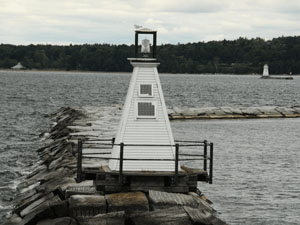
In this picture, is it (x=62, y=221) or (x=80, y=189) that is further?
(x=80, y=189)

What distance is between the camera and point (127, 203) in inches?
619

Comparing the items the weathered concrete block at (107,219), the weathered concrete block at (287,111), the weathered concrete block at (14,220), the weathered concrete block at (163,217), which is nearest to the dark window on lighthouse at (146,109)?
the weathered concrete block at (163,217)

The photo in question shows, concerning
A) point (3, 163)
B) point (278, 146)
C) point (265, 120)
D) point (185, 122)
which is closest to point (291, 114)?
point (265, 120)

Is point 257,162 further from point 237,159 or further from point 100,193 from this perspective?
point 100,193

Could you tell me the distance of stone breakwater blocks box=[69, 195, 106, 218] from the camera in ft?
51.4

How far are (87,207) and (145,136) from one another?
2596mm

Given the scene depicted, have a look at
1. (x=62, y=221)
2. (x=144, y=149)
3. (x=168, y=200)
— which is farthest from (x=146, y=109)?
(x=62, y=221)

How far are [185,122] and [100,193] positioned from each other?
32346 millimetres

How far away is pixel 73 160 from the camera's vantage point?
77.1 feet

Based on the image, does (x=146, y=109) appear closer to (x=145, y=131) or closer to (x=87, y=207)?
(x=145, y=131)

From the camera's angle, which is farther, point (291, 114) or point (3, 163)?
point (291, 114)

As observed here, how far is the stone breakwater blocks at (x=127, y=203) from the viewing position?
51.3ft

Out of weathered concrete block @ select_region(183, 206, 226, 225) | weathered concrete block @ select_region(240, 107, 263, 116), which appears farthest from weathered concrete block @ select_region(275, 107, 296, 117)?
weathered concrete block @ select_region(183, 206, 226, 225)

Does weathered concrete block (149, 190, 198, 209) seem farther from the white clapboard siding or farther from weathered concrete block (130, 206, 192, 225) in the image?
the white clapboard siding
